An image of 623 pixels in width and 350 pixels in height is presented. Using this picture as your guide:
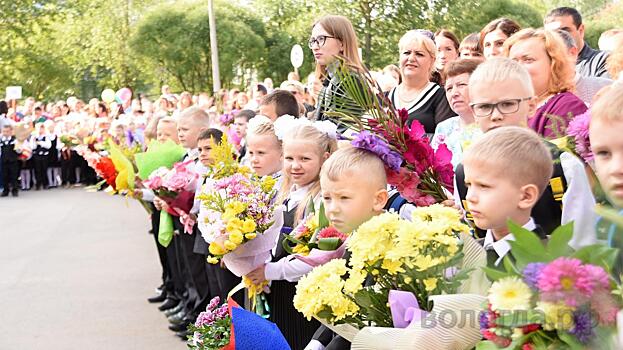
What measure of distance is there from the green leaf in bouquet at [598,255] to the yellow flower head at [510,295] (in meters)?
0.13

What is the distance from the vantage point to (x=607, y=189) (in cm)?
209

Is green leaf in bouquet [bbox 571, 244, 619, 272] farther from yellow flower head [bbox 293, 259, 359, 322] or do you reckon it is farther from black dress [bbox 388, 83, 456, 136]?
black dress [bbox 388, 83, 456, 136]

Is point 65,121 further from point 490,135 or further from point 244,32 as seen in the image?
point 490,135

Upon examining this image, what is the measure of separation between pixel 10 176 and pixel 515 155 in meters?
20.4

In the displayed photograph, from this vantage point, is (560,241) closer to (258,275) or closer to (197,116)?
(258,275)

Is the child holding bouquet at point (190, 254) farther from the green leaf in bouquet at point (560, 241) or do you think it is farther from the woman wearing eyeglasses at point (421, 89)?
the green leaf in bouquet at point (560, 241)

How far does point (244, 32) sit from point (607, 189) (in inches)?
1233

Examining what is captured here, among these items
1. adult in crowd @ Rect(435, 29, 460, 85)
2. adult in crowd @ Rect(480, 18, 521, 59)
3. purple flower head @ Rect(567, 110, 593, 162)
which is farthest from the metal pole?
purple flower head @ Rect(567, 110, 593, 162)

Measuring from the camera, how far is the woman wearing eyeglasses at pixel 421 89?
5797 mm

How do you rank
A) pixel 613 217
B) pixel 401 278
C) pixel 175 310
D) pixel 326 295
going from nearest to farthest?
pixel 613 217 → pixel 401 278 → pixel 326 295 → pixel 175 310

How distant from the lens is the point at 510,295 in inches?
75.9

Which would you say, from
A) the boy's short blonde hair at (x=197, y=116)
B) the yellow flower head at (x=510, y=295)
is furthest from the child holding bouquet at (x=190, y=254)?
the yellow flower head at (x=510, y=295)

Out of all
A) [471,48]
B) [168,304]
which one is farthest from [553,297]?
[168,304]

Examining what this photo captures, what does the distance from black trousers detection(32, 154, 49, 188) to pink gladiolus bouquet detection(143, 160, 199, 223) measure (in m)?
16.7
